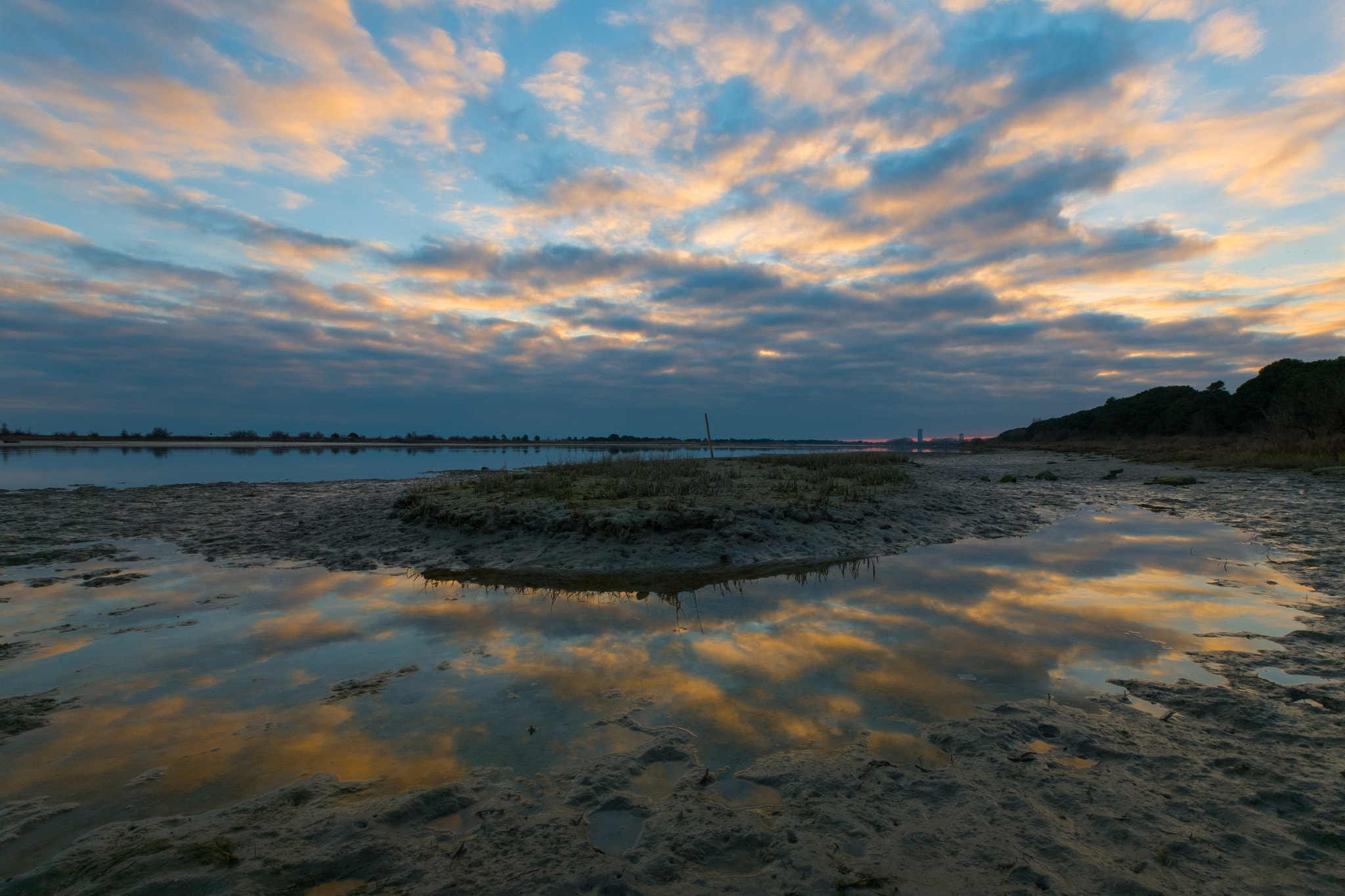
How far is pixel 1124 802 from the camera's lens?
324 cm

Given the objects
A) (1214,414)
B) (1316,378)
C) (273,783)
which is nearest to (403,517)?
(273,783)

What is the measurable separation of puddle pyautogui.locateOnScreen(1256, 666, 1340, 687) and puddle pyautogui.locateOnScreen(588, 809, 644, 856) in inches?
226

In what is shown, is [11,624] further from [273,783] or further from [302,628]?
[273,783]

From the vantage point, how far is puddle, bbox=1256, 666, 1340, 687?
4.73m

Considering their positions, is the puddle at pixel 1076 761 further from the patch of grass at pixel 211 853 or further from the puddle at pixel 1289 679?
the patch of grass at pixel 211 853

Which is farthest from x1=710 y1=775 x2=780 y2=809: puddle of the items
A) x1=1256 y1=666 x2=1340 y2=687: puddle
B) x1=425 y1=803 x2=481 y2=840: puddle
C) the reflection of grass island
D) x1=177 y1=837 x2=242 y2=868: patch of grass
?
the reflection of grass island

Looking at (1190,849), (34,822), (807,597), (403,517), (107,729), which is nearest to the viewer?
(1190,849)

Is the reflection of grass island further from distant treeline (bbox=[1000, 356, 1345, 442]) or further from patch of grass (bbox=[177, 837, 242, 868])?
distant treeline (bbox=[1000, 356, 1345, 442])

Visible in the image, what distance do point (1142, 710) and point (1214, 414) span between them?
85152mm

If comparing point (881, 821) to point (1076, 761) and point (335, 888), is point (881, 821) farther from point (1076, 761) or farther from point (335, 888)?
point (335, 888)

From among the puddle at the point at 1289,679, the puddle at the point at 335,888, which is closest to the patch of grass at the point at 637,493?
the puddle at the point at 1289,679

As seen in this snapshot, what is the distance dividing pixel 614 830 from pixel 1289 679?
19.8 ft

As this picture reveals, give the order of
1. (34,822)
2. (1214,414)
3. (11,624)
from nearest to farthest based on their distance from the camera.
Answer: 1. (34,822)
2. (11,624)
3. (1214,414)

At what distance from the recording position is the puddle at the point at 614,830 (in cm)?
306
